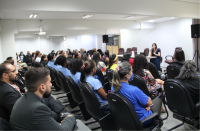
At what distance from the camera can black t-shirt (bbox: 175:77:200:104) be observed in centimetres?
222

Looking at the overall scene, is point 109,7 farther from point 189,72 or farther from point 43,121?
point 43,121

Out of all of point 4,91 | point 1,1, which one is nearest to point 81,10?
point 1,1

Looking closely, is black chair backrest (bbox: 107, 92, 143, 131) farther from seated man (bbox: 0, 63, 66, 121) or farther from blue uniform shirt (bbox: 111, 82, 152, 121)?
seated man (bbox: 0, 63, 66, 121)

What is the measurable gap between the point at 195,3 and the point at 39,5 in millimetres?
6005

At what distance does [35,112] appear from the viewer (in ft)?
3.75

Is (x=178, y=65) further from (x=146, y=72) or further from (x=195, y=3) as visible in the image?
(x=195, y=3)

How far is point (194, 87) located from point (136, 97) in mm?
1026

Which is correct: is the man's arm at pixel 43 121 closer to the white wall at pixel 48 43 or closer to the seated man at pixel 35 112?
the seated man at pixel 35 112

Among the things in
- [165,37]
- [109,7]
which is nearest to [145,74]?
[109,7]

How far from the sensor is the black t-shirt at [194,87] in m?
2.22

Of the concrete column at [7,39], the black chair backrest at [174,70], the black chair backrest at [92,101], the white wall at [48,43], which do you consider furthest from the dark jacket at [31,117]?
the white wall at [48,43]

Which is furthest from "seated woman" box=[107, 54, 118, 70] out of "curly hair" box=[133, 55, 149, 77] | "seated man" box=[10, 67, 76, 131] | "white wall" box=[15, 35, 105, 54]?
"white wall" box=[15, 35, 105, 54]

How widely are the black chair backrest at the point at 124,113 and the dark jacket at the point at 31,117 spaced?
2.23 feet

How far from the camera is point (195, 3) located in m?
6.37
